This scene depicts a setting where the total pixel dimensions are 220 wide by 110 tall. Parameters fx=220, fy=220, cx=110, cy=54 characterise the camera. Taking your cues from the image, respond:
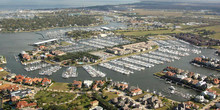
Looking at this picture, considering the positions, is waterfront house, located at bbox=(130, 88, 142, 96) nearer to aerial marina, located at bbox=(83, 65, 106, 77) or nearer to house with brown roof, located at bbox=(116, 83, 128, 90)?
house with brown roof, located at bbox=(116, 83, 128, 90)

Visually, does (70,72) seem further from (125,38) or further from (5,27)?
(5,27)

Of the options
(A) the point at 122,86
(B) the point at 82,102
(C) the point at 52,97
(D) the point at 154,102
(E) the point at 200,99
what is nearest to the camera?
(D) the point at 154,102

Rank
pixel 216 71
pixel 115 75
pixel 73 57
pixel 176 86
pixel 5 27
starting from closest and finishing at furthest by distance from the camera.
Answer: pixel 176 86
pixel 115 75
pixel 216 71
pixel 73 57
pixel 5 27

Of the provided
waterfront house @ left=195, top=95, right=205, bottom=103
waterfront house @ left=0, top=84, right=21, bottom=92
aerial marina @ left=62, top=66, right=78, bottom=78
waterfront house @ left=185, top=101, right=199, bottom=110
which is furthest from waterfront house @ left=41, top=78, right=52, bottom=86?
waterfront house @ left=195, top=95, right=205, bottom=103

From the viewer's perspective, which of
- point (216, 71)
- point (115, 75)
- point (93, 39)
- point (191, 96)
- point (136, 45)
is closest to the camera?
point (191, 96)

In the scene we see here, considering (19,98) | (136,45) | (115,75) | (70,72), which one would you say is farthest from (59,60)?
(136,45)

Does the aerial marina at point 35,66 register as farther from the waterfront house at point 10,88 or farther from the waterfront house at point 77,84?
the waterfront house at point 77,84

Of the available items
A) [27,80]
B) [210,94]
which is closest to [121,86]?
[210,94]

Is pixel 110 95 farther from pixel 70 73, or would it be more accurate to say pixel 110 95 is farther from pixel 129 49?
pixel 129 49
